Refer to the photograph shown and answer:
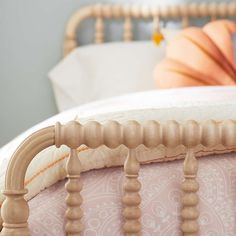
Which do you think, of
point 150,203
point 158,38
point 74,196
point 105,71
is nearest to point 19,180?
point 74,196

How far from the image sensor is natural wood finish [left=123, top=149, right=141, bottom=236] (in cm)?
98

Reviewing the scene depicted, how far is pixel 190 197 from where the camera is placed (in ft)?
3.25

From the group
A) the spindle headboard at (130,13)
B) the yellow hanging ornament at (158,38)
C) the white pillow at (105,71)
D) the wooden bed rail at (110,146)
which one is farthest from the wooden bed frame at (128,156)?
the spindle headboard at (130,13)

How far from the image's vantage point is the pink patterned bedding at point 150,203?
39.7 inches

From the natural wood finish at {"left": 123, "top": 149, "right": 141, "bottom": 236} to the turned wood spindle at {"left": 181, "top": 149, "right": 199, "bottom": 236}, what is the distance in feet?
0.25

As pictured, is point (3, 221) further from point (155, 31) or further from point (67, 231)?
point (155, 31)

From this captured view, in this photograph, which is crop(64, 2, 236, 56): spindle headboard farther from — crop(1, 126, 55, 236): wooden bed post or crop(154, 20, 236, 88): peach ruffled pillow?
crop(1, 126, 55, 236): wooden bed post

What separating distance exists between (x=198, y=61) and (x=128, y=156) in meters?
1.21

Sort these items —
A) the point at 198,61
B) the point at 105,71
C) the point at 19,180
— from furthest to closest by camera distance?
the point at 105,71
the point at 198,61
the point at 19,180

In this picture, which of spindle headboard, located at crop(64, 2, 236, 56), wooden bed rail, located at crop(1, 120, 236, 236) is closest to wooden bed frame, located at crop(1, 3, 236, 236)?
wooden bed rail, located at crop(1, 120, 236, 236)

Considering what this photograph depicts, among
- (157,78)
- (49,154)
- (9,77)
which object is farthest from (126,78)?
(49,154)

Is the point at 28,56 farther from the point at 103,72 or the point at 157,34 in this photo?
the point at 157,34

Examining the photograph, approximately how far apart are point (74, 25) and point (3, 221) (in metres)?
1.61

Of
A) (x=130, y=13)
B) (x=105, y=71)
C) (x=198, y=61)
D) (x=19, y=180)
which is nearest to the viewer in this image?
(x=19, y=180)
